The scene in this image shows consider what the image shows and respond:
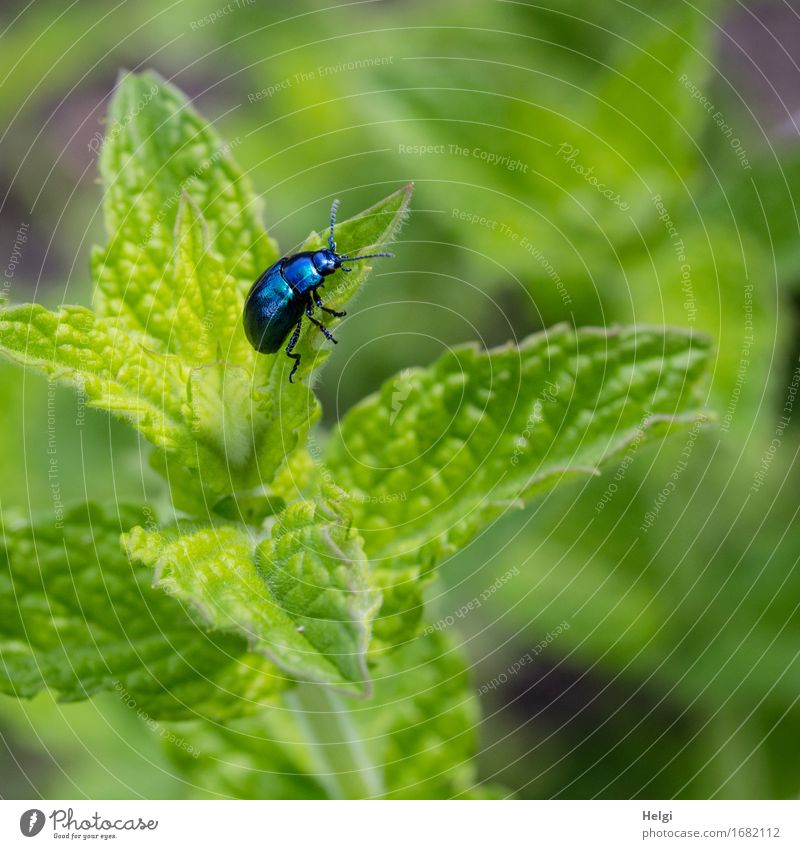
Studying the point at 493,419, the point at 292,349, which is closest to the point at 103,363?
the point at 292,349

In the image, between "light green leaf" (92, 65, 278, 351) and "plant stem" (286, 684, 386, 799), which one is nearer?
"light green leaf" (92, 65, 278, 351)

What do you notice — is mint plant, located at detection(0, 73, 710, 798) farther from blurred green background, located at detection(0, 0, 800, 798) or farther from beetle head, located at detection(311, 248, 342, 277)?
blurred green background, located at detection(0, 0, 800, 798)

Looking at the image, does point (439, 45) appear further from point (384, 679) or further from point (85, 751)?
point (85, 751)

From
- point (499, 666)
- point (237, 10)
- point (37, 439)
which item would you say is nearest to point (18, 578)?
point (37, 439)

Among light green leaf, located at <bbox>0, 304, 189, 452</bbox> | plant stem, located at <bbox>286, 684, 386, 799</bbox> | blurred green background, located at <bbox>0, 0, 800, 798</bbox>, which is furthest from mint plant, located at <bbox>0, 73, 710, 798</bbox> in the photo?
blurred green background, located at <bbox>0, 0, 800, 798</bbox>
